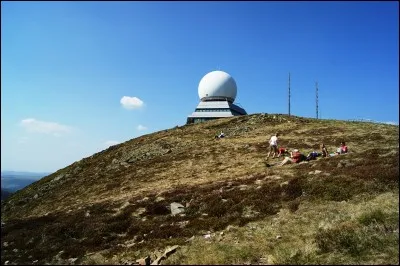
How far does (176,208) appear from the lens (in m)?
21.1

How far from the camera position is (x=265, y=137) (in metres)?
48.5

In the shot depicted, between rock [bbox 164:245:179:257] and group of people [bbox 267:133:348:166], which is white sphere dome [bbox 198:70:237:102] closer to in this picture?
group of people [bbox 267:133:348:166]

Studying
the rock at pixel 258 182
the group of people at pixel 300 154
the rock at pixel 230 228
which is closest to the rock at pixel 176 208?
the rock at pixel 230 228

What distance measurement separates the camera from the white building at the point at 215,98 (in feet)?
317

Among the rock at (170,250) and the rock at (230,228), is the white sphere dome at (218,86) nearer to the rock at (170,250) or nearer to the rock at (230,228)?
the rock at (230,228)

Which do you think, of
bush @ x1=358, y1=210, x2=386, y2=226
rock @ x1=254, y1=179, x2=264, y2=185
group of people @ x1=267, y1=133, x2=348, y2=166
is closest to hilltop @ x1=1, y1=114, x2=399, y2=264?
bush @ x1=358, y1=210, x2=386, y2=226

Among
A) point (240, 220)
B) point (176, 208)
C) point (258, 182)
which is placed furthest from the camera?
point (258, 182)

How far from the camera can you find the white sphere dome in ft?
330

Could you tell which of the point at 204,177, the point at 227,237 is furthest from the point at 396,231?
the point at 204,177

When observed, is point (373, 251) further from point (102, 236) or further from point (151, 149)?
point (151, 149)

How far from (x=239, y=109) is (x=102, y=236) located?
88848 millimetres

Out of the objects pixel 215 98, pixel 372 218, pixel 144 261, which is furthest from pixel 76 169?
pixel 215 98

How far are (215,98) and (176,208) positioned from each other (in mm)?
81136

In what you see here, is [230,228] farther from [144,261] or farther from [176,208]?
[176,208]
